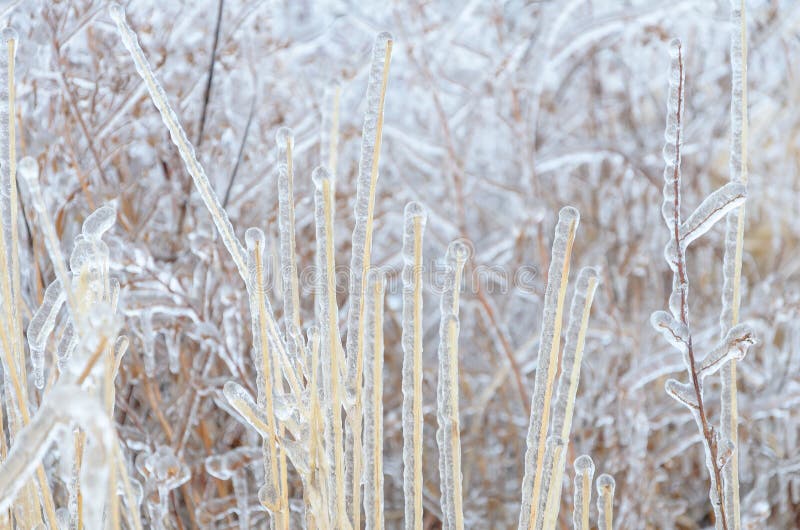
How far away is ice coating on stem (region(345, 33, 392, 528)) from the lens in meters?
0.54

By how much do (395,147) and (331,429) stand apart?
4.29ft

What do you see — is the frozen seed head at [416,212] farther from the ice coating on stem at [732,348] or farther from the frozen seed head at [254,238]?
the ice coating on stem at [732,348]

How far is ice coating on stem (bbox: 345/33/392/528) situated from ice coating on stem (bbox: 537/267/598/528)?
131 millimetres

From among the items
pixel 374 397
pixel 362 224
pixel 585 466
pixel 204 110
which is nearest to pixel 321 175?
pixel 362 224

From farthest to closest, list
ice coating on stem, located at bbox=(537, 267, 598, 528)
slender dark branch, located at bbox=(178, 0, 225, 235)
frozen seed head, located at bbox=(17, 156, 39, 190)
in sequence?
slender dark branch, located at bbox=(178, 0, 225, 235) < ice coating on stem, located at bbox=(537, 267, 598, 528) < frozen seed head, located at bbox=(17, 156, 39, 190)

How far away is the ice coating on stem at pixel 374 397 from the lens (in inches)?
21.7

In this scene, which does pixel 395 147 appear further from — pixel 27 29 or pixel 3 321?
pixel 3 321

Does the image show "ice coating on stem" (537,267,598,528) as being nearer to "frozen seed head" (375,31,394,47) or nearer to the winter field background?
the winter field background

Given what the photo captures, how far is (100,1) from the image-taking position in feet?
3.80

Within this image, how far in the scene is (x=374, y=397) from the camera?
1.81 feet

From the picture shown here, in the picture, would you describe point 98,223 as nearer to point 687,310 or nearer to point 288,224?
point 288,224

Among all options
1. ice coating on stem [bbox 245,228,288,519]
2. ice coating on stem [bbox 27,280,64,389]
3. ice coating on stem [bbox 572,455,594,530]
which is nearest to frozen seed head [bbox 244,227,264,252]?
ice coating on stem [bbox 245,228,288,519]

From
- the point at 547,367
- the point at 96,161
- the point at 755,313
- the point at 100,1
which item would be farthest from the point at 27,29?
the point at 755,313

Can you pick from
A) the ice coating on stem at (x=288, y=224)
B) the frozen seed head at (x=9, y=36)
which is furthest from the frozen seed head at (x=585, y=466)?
the frozen seed head at (x=9, y=36)
